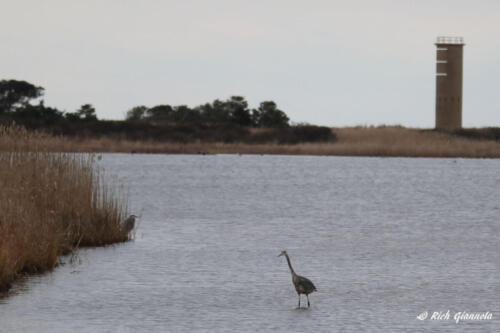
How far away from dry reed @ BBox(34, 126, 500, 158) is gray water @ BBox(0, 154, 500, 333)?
34.6 metres

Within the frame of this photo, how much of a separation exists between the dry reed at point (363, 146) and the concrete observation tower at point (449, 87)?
6379mm

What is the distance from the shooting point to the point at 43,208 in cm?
1747

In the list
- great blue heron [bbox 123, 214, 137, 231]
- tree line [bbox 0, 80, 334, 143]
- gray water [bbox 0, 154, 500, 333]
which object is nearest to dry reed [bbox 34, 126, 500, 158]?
tree line [bbox 0, 80, 334, 143]

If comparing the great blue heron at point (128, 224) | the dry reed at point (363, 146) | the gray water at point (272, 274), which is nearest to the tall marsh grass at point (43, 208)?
the great blue heron at point (128, 224)

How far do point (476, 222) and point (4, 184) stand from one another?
51.8 ft

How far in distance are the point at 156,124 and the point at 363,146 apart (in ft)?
66.0

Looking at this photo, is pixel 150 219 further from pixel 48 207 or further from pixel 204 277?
pixel 204 277

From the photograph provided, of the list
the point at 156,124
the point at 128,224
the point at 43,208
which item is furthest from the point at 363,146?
the point at 43,208

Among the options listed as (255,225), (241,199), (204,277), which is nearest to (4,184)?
(204,277)

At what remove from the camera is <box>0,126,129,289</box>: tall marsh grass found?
14758mm

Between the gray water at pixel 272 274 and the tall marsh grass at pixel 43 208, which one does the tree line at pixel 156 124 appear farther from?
the tall marsh grass at pixel 43 208

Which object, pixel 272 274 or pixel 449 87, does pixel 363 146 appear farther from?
pixel 272 274

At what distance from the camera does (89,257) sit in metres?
17.9

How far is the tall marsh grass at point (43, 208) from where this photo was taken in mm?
14758
